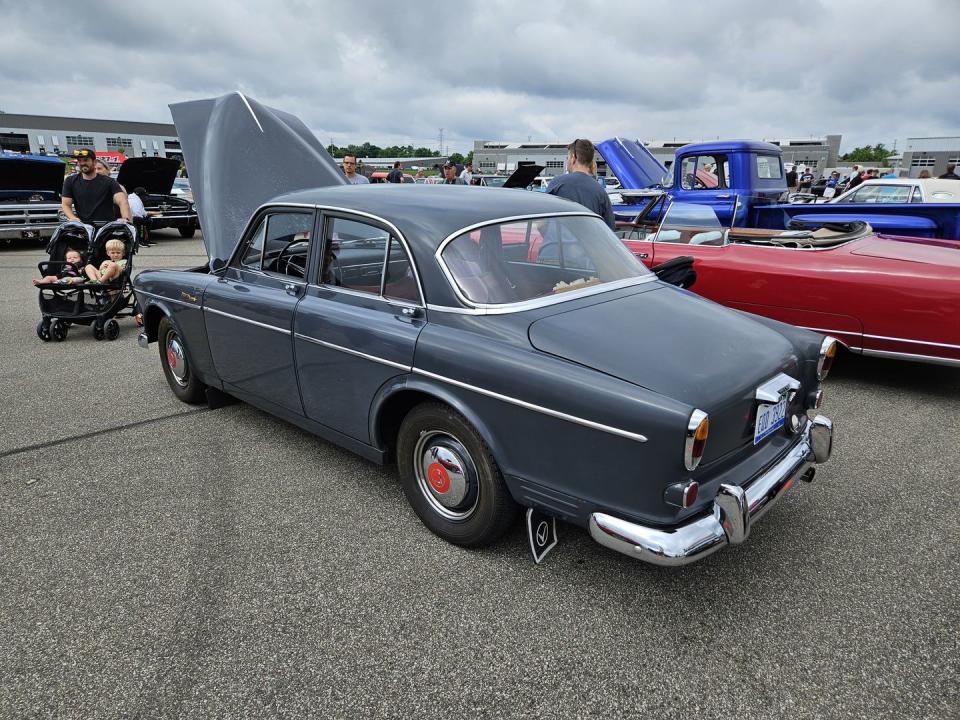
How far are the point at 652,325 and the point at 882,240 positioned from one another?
154 inches

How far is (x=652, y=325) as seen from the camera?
106 inches

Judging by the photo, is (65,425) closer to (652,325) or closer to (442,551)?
(442,551)

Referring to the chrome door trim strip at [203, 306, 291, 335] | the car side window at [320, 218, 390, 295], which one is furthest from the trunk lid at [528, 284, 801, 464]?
the chrome door trim strip at [203, 306, 291, 335]

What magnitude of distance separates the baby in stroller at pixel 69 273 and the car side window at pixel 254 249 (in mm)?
3642

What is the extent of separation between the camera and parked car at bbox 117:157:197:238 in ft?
43.9

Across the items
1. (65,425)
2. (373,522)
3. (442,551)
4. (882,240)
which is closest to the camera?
(442,551)

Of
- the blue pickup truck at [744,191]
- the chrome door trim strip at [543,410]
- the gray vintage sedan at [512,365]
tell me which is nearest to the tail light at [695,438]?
the gray vintage sedan at [512,365]

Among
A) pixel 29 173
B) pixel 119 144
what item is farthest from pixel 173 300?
pixel 119 144

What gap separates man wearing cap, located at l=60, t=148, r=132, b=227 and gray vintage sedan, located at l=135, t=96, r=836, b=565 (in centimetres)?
418

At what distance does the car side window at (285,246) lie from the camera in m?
3.65

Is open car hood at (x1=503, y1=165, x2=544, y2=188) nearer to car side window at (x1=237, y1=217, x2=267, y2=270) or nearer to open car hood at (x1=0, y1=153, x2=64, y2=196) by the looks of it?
open car hood at (x1=0, y1=153, x2=64, y2=196)

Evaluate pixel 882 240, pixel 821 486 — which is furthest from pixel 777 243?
pixel 821 486

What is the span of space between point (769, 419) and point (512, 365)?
1.09m

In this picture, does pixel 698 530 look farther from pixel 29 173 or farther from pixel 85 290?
pixel 29 173
